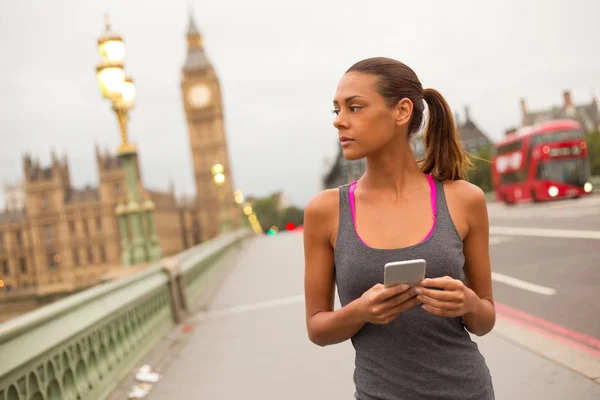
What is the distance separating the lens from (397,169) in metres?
2.18

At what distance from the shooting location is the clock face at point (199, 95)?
126 metres

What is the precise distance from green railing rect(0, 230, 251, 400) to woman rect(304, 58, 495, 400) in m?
2.20

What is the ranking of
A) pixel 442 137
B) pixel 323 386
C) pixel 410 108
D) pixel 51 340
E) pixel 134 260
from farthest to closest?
pixel 134 260 → pixel 323 386 → pixel 51 340 → pixel 442 137 → pixel 410 108

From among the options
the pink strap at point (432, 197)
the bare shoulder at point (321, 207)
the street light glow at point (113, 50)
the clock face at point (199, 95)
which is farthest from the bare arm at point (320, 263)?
the clock face at point (199, 95)

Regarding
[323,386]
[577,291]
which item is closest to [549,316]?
[577,291]

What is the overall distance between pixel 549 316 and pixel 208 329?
4.32 meters

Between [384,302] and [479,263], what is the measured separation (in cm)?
49

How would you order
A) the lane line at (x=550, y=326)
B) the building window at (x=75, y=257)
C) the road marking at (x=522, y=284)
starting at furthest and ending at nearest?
1. the building window at (x=75, y=257)
2. the road marking at (x=522, y=284)
3. the lane line at (x=550, y=326)

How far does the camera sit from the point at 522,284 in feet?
30.0

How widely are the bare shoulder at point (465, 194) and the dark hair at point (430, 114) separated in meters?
0.09

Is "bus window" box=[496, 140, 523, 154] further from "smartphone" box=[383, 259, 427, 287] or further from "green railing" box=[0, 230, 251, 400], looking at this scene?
"smartphone" box=[383, 259, 427, 287]

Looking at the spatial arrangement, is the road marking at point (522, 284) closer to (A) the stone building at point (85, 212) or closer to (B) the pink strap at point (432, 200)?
(B) the pink strap at point (432, 200)

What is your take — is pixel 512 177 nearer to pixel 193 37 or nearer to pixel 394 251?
pixel 394 251

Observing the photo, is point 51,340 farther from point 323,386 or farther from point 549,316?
point 549,316
